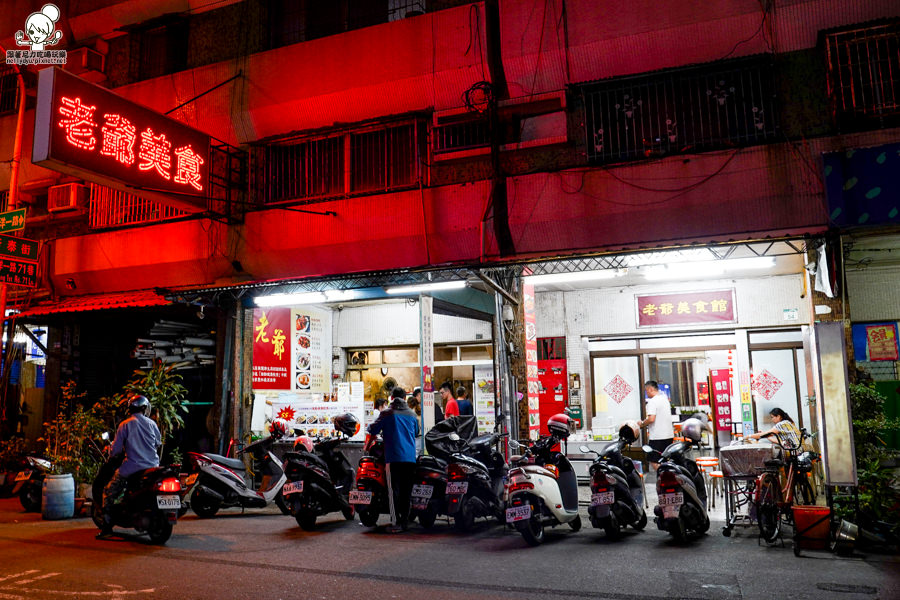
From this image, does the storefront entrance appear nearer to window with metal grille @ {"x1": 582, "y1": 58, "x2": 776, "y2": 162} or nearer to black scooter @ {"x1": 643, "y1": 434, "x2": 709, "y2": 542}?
black scooter @ {"x1": 643, "y1": 434, "x2": 709, "y2": 542}

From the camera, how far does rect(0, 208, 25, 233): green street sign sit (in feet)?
42.2

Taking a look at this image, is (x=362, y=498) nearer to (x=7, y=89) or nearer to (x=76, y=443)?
(x=76, y=443)

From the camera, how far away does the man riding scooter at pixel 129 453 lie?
9.04 metres

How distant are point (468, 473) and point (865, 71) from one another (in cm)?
877

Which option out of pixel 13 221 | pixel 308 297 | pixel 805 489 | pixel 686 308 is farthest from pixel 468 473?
pixel 13 221

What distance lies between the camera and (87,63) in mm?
15750

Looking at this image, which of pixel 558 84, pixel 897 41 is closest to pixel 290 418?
pixel 558 84

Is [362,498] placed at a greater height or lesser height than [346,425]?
lesser

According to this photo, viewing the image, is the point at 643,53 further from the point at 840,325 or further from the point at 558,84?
the point at 840,325

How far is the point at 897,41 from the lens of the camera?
33.1ft

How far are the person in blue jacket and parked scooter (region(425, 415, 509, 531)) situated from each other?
0.34 m

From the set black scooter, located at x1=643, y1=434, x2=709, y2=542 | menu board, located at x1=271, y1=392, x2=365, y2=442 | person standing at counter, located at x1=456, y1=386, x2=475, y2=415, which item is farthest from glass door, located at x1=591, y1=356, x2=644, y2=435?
black scooter, located at x1=643, y1=434, x2=709, y2=542

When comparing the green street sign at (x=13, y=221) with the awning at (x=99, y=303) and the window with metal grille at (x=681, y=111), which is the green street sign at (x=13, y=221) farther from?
the window with metal grille at (x=681, y=111)

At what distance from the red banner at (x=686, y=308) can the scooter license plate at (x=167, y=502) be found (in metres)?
10.9
